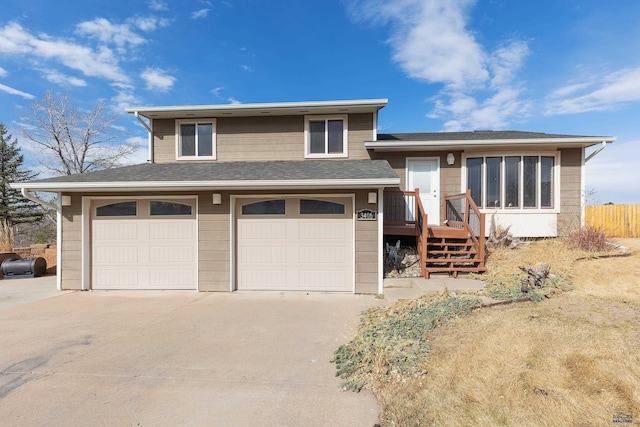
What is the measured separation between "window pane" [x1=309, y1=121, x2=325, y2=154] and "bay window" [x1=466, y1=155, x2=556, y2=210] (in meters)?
4.38

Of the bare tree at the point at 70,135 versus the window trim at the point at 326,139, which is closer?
the window trim at the point at 326,139

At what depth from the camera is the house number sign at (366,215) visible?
21.4 ft

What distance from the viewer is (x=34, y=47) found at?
1265 centimetres

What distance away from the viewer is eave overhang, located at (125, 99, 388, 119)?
800 cm

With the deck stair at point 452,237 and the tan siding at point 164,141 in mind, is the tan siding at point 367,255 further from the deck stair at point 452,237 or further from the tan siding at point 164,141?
the tan siding at point 164,141

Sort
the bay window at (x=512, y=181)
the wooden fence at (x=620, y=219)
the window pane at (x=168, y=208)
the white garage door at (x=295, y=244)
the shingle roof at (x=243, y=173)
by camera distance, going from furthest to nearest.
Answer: the wooden fence at (x=620, y=219) < the bay window at (x=512, y=181) < the window pane at (x=168, y=208) < the white garage door at (x=295, y=244) < the shingle roof at (x=243, y=173)

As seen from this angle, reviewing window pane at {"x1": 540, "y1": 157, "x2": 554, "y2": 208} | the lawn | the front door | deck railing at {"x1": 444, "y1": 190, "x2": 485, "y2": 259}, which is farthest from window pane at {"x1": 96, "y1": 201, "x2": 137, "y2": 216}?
window pane at {"x1": 540, "y1": 157, "x2": 554, "y2": 208}

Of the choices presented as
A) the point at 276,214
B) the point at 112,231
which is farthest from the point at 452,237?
the point at 112,231

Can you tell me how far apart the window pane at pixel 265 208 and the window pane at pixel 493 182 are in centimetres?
618

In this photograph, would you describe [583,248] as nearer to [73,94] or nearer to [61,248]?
[61,248]

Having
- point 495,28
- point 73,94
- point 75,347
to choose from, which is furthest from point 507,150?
point 73,94

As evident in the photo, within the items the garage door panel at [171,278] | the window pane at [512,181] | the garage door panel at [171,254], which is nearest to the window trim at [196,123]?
the garage door panel at [171,254]

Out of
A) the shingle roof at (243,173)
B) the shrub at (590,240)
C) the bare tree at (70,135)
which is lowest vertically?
the shrub at (590,240)

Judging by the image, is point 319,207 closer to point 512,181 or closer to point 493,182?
point 493,182
